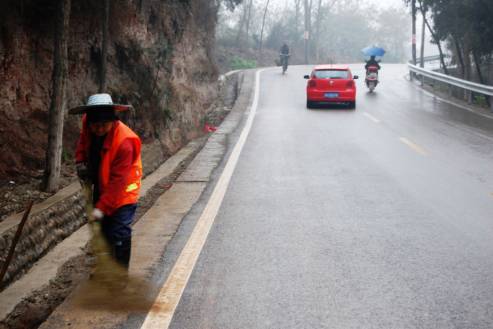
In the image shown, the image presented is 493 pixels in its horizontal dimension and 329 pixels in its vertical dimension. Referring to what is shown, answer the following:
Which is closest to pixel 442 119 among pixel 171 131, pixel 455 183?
pixel 171 131

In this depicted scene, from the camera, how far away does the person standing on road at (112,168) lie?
523 centimetres

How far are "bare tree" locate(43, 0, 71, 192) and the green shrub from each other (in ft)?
152

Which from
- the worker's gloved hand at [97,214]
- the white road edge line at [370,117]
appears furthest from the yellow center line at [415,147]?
the worker's gloved hand at [97,214]

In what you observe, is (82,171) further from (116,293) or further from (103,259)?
(116,293)

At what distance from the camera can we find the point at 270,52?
228 feet

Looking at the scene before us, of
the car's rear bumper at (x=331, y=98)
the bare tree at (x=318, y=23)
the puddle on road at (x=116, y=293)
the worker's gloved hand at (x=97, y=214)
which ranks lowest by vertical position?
the puddle on road at (x=116, y=293)

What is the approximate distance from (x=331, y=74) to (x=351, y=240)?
17.2m

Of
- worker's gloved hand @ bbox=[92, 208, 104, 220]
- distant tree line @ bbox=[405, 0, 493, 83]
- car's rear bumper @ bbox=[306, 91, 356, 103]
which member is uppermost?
distant tree line @ bbox=[405, 0, 493, 83]

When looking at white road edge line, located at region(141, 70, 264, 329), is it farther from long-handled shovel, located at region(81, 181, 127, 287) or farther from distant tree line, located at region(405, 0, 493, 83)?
distant tree line, located at region(405, 0, 493, 83)

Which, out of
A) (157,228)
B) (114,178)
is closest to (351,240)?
(157,228)

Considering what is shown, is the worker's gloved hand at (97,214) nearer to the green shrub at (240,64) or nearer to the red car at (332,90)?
the red car at (332,90)

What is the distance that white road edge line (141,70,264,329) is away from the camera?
4791 millimetres

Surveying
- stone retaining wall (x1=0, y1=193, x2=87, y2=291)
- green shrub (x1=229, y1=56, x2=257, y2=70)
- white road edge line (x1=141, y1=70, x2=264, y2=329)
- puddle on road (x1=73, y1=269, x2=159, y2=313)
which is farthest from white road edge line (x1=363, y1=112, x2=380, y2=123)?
green shrub (x1=229, y1=56, x2=257, y2=70)

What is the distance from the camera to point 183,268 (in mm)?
6027
